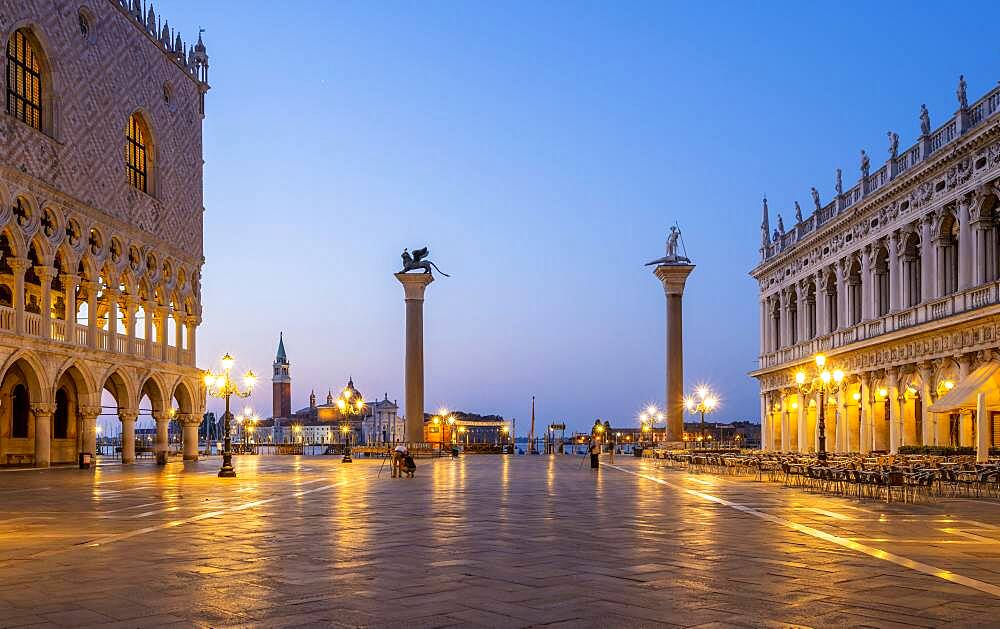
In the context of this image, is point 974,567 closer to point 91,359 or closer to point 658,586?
point 658,586

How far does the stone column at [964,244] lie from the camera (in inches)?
1342

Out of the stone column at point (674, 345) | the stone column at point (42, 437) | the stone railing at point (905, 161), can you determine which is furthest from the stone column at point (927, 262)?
the stone column at point (42, 437)

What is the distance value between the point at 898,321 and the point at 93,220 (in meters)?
31.7

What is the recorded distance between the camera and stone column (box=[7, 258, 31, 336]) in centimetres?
3312

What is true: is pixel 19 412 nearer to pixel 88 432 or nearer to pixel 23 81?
pixel 88 432

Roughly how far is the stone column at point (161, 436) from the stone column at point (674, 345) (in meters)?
26.0

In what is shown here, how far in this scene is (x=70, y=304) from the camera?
3669cm

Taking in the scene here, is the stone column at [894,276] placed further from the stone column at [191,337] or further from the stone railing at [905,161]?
the stone column at [191,337]

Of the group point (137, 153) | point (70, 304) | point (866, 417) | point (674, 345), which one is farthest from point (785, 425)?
point (70, 304)

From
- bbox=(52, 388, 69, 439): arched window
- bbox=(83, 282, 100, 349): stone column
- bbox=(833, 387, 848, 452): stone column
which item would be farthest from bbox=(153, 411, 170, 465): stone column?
bbox=(833, 387, 848, 452): stone column

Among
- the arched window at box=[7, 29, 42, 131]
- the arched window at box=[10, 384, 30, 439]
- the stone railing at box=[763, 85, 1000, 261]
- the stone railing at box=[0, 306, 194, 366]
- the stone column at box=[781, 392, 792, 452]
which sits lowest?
the stone column at box=[781, 392, 792, 452]

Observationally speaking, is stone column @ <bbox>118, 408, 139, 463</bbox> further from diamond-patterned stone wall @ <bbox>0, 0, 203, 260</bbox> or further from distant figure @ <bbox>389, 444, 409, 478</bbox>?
distant figure @ <bbox>389, 444, 409, 478</bbox>

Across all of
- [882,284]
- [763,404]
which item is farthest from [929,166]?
[763,404]

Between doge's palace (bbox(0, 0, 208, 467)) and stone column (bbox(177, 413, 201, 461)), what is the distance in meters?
0.07
